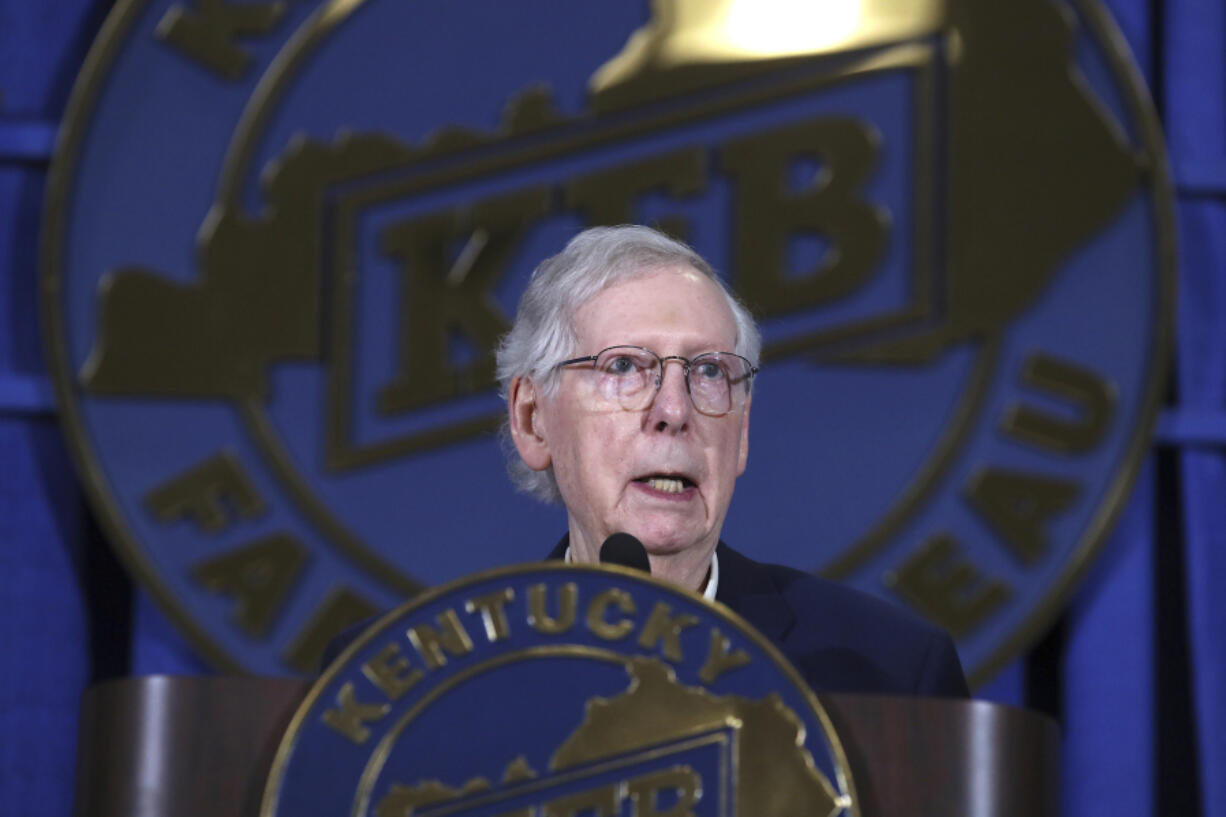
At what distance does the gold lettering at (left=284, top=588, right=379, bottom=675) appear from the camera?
115 inches

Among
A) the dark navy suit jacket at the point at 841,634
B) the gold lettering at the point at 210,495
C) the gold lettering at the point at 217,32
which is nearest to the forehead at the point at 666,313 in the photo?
the dark navy suit jacket at the point at 841,634

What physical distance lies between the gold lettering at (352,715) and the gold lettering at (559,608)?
89 millimetres

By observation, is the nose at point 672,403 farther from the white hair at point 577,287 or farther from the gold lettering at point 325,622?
the gold lettering at point 325,622

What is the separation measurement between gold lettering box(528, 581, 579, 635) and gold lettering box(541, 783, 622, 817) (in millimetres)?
85

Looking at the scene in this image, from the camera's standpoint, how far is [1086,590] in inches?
121

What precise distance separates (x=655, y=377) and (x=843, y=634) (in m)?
0.27

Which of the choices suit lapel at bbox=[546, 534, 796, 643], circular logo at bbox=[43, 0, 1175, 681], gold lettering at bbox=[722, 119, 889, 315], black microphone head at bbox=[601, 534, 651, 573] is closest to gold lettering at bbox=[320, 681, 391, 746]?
black microphone head at bbox=[601, 534, 651, 573]

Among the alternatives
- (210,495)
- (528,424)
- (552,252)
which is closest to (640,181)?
(552,252)

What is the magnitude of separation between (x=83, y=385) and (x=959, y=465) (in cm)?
142

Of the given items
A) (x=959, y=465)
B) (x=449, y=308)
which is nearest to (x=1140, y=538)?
(x=959, y=465)

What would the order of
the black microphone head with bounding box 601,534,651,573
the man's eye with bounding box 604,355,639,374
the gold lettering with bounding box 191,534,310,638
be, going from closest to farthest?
the black microphone head with bounding box 601,534,651,573
the man's eye with bounding box 604,355,639,374
the gold lettering with bounding box 191,534,310,638

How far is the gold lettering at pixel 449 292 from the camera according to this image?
3.00 meters

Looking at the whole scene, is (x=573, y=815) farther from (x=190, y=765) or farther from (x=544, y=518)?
(x=544, y=518)

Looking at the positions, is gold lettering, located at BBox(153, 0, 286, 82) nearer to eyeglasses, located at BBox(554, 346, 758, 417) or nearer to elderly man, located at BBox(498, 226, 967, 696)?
elderly man, located at BBox(498, 226, 967, 696)
